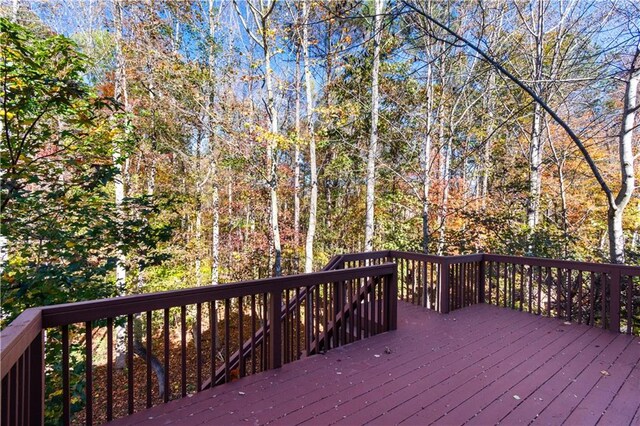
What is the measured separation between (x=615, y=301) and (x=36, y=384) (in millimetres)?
5210

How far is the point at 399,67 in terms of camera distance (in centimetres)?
891

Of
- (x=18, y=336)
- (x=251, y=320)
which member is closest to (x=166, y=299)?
(x=18, y=336)

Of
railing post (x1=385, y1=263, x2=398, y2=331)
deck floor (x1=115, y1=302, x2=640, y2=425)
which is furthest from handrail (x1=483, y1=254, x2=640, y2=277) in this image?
railing post (x1=385, y1=263, x2=398, y2=331)

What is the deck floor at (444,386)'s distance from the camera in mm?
2049

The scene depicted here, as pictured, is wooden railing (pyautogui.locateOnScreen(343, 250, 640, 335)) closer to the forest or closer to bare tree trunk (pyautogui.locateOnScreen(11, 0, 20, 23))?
the forest

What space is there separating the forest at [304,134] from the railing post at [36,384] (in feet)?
6.83

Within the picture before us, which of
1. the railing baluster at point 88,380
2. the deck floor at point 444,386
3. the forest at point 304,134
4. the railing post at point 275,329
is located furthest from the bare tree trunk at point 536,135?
the railing baluster at point 88,380

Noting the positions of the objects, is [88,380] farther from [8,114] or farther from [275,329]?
[8,114]

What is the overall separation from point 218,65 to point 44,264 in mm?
7140

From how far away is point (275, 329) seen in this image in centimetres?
271

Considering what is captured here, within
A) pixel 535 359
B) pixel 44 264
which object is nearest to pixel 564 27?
pixel 535 359

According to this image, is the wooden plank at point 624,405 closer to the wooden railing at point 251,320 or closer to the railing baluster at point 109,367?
the wooden railing at point 251,320

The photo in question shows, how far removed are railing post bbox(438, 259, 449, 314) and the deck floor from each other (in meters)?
0.76

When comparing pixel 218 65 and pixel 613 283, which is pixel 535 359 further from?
pixel 218 65
